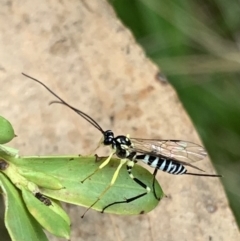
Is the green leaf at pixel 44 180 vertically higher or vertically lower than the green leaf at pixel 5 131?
lower

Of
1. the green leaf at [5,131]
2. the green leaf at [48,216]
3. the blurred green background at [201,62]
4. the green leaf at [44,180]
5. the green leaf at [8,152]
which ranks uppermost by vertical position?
the green leaf at [5,131]

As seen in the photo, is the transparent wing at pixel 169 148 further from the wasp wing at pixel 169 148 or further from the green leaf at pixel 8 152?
the green leaf at pixel 8 152

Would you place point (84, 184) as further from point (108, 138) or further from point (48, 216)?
point (108, 138)

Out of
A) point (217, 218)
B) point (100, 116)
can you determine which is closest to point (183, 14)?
point (100, 116)

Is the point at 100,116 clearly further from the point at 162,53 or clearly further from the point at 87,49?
the point at 162,53

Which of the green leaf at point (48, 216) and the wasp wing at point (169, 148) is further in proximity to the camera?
the wasp wing at point (169, 148)

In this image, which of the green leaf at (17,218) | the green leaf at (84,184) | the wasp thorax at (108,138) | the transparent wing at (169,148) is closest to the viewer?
the green leaf at (17,218)

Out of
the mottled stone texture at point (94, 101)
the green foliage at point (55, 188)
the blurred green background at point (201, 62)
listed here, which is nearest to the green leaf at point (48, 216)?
the green foliage at point (55, 188)
